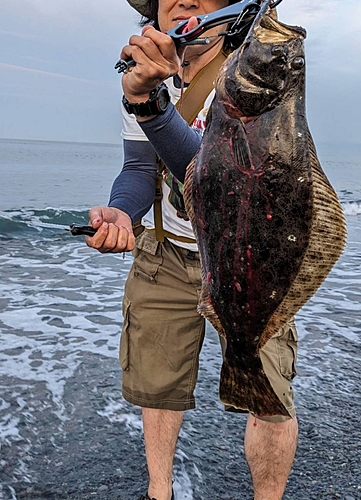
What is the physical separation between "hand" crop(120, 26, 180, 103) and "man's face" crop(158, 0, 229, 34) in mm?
887

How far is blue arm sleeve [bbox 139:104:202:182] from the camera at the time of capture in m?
2.41

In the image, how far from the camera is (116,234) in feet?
7.88

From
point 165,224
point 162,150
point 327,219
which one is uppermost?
point 162,150

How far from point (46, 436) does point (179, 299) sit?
5.18 ft

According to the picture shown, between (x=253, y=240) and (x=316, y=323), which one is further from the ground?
(x=253, y=240)

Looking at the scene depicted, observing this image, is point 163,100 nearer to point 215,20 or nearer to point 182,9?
point 215,20

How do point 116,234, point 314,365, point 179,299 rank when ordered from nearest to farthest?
1. point 116,234
2. point 179,299
3. point 314,365

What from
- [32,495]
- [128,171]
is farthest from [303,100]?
[32,495]

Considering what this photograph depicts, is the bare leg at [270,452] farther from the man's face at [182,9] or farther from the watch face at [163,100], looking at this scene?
the man's face at [182,9]

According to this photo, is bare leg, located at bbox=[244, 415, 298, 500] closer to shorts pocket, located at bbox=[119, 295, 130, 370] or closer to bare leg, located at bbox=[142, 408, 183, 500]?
bare leg, located at bbox=[142, 408, 183, 500]

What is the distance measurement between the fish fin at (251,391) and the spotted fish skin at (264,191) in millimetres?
266

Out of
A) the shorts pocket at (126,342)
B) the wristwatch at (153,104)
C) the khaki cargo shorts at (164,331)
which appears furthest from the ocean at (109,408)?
the wristwatch at (153,104)

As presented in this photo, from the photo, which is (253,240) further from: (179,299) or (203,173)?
(179,299)

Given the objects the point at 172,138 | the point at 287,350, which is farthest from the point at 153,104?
the point at 287,350
